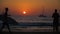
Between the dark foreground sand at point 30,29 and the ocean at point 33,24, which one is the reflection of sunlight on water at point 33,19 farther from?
the dark foreground sand at point 30,29

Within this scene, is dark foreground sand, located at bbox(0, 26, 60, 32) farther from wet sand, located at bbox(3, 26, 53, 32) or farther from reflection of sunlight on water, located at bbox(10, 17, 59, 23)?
reflection of sunlight on water, located at bbox(10, 17, 59, 23)

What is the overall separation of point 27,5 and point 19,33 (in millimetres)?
444

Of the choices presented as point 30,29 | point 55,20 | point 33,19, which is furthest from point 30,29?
point 55,20

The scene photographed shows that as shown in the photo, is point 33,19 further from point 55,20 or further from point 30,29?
point 55,20

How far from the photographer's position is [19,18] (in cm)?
245

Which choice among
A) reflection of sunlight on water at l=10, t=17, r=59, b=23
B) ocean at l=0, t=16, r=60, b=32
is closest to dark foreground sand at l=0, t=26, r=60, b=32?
ocean at l=0, t=16, r=60, b=32

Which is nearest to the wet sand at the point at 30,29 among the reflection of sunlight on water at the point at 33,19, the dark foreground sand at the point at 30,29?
the dark foreground sand at the point at 30,29

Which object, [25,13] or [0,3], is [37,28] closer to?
[25,13]

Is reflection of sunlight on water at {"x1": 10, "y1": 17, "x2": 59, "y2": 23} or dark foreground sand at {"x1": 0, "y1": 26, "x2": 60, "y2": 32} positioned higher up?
Answer: reflection of sunlight on water at {"x1": 10, "y1": 17, "x2": 59, "y2": 23}

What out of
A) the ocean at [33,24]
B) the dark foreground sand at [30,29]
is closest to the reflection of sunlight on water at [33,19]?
the ocean at [33,24]

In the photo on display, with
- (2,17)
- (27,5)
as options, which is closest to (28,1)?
(27,5)

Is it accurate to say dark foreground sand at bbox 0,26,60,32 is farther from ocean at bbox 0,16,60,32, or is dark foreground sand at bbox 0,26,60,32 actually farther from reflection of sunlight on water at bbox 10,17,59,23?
reflection of sunlight on water at bbox 10,17,59,23

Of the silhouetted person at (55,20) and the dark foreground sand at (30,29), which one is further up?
the silhouetted person at (55,20)

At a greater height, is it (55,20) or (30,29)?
(55,20)
